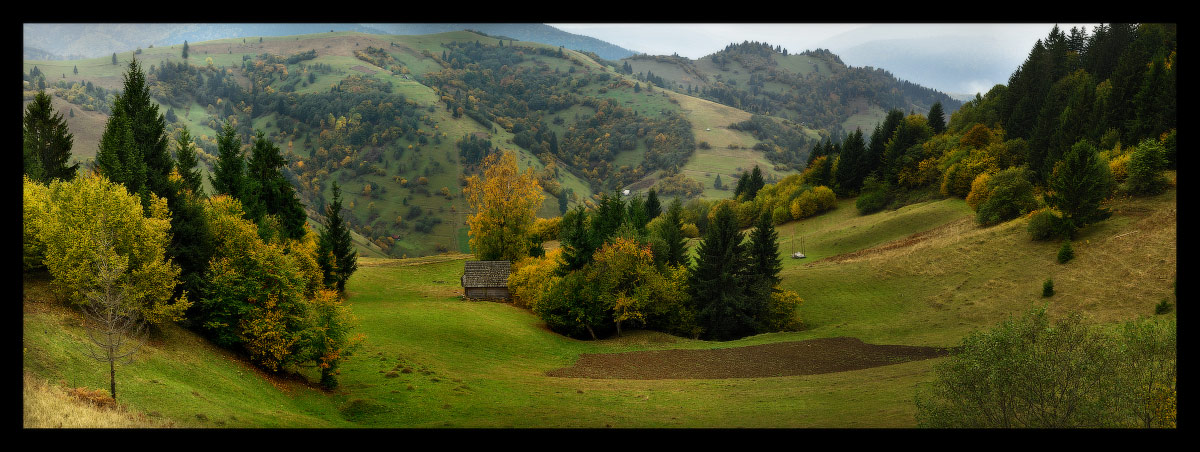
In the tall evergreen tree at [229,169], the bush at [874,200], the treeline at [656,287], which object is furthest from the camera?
the bush at [874,200]

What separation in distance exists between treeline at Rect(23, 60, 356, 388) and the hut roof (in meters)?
23.0

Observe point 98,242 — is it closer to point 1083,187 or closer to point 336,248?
point 336,248

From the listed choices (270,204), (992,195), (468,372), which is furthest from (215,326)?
(992,195)

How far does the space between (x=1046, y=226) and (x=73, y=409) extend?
222ft

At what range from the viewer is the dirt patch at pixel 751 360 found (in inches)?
1519

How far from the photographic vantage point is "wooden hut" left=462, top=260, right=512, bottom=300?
2396 inches

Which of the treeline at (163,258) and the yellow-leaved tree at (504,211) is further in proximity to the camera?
the yellow-leaved tree at (504,211)

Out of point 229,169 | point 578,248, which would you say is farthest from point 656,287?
point 229,169

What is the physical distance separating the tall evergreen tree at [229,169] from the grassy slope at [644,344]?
45.4ft

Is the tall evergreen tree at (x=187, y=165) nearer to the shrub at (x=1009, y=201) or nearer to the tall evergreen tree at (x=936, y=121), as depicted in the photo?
the shrub at (x=1009, y=201)

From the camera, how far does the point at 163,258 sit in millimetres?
29594

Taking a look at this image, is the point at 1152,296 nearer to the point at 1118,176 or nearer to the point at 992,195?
the point at 1118,176

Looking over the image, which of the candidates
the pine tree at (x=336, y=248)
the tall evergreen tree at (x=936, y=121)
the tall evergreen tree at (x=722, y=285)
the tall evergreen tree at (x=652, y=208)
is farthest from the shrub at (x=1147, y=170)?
the pine tree at (x=336, y=248)
